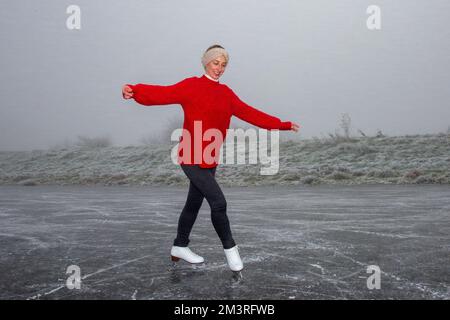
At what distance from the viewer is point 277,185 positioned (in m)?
17.6

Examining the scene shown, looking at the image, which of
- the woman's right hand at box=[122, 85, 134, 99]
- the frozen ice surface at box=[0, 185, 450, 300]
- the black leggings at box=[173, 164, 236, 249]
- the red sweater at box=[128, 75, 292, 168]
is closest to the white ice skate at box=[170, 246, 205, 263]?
the frozen ice surface at box=[0, 185, 450, 300]

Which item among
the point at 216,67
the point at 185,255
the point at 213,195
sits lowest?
the point at 185,255

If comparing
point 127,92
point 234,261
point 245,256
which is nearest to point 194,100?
point 127,92

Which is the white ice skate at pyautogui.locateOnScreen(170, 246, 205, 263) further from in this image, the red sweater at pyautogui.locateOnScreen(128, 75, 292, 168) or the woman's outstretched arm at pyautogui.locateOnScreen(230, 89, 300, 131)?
the woman's outstretched arm at pyautogui.locateOnScreen(230, 89, 300, 131)

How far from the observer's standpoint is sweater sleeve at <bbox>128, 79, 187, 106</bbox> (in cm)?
355

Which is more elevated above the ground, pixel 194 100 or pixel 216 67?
pixel 216 67

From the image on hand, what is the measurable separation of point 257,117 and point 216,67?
64cm

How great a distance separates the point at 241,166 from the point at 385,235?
17645 mm

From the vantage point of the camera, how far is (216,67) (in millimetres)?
3686

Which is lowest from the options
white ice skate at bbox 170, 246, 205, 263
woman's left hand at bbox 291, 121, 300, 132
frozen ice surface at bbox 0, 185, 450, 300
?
frozen ice surface at bbox 0, 185, 450, 300

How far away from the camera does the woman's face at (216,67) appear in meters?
3.67

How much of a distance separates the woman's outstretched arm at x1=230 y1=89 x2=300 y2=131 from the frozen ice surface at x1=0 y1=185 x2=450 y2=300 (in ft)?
4.17

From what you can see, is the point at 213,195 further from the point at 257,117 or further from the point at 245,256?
the point at 245,256
